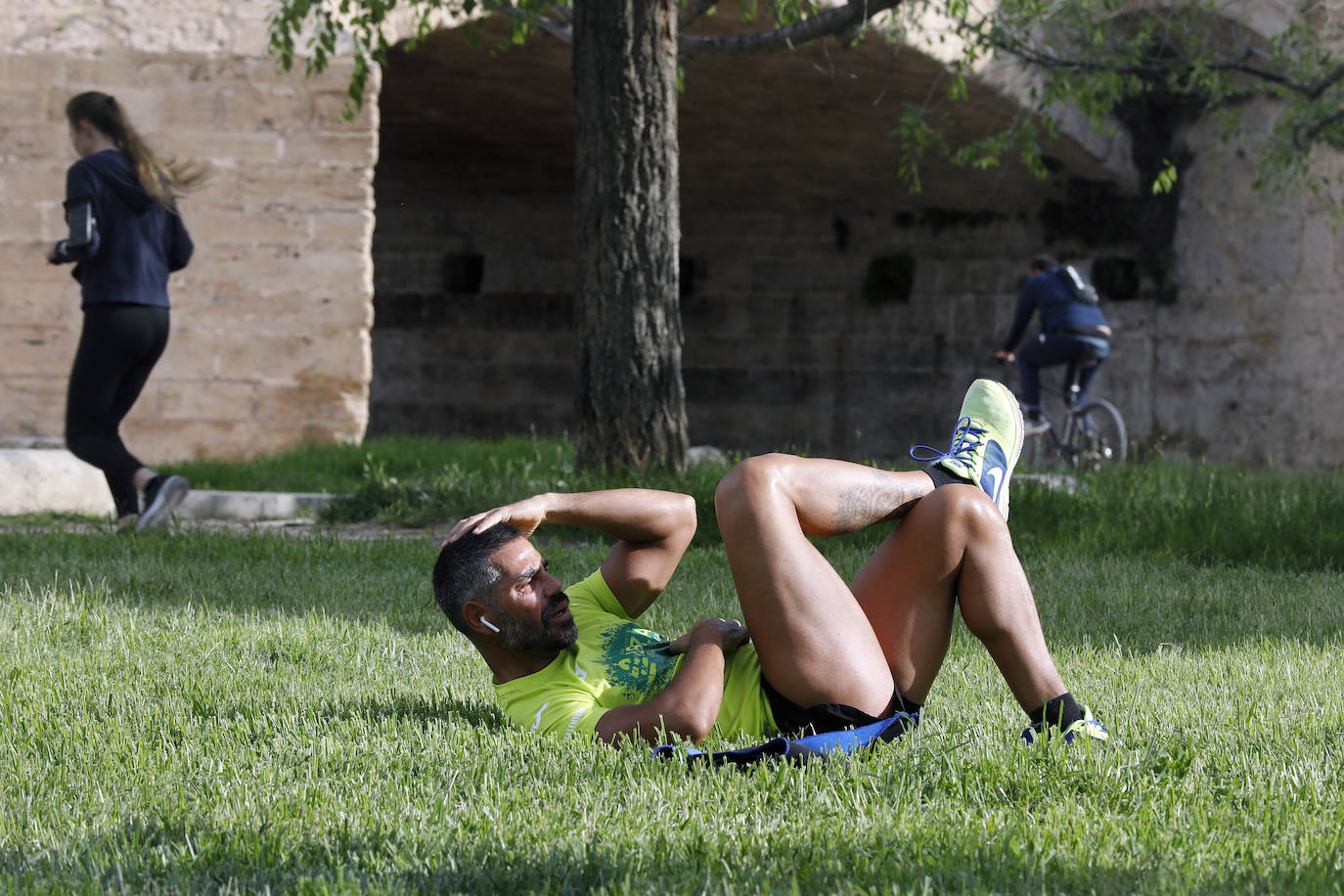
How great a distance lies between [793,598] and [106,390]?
15.5 ft

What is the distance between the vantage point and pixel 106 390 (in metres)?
6.50

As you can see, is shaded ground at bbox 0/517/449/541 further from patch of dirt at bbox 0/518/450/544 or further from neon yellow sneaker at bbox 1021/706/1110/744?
neon yellow sneaker at bbox 1021/706/1110/744

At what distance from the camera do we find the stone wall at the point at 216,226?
9.57m

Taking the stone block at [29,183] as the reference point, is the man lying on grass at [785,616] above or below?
below

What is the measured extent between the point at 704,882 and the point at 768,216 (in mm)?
13950

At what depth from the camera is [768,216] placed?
15602 mm

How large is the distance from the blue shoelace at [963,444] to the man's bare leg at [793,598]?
22 cm

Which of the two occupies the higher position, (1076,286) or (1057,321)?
(1076,286)

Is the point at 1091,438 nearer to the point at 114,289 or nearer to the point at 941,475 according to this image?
the point at 114,289

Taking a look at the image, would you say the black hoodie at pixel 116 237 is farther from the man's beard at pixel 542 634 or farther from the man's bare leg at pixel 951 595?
the man's bare leg at pixel 951 595

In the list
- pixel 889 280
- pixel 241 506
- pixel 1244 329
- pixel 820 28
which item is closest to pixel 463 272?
pixel 889 280

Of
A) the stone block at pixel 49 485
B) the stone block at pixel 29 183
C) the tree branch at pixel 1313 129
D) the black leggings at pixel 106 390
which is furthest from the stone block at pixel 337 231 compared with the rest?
the tree branch at pixel 1313 129

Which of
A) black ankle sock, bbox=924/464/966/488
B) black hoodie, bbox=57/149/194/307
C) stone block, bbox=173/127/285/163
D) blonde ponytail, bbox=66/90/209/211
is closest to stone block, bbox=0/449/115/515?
black hoodie, bbox=57/149/194/307

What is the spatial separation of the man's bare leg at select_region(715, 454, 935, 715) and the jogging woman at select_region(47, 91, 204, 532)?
4.26 metres
